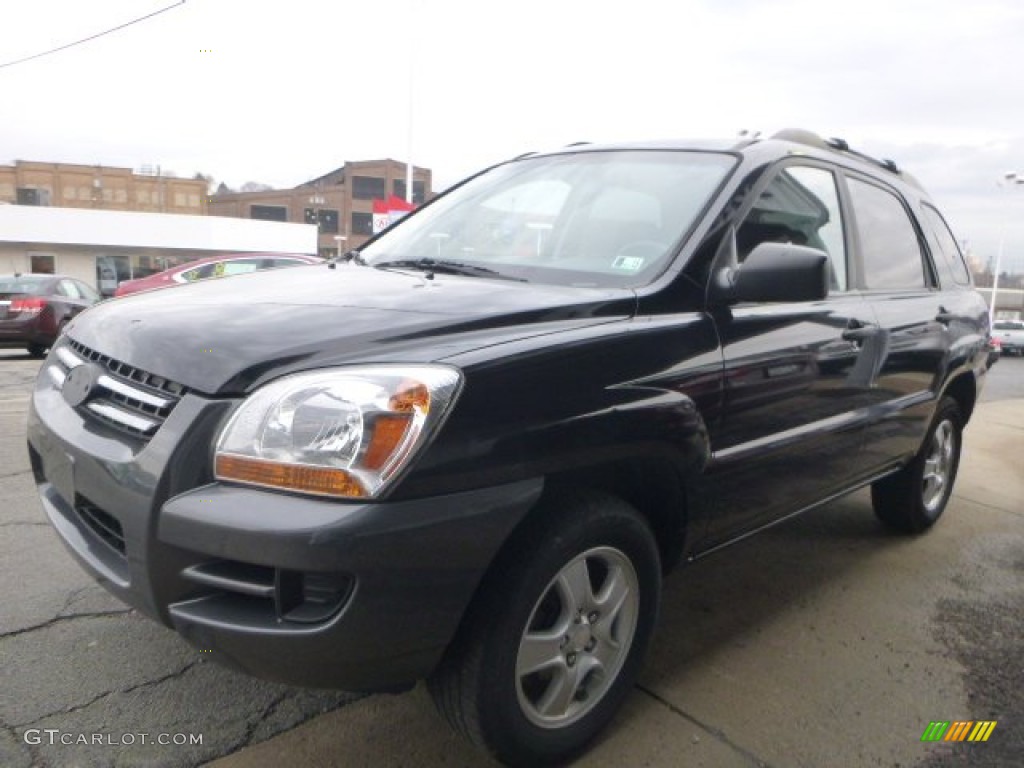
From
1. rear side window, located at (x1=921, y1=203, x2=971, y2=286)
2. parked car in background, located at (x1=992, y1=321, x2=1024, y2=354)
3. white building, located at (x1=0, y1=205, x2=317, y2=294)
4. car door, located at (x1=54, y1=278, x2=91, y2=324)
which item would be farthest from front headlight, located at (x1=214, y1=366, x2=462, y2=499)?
white building, located at (x1=0, y1=205, x2=317, y2=294)

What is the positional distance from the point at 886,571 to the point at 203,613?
324 cm

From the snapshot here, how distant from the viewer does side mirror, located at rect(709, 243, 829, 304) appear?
2373mm

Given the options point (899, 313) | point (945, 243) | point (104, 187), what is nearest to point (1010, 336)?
point (945, 243)

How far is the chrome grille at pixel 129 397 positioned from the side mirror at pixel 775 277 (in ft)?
5.20

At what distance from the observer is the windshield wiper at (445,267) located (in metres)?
2.63

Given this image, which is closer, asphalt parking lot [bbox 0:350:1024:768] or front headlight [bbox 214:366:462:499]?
front headlight [bbox 214:366:462:499]

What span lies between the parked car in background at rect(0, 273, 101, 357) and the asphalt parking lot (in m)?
9.06

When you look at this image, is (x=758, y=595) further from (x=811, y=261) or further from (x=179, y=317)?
(x=179, y=317)

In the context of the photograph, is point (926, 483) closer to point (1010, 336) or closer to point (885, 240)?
point (885, 240)

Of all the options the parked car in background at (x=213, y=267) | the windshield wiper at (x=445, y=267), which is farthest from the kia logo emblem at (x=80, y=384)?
the parked car in background at (x=213, y=267)

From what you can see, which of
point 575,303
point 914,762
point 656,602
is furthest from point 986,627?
point 575,303

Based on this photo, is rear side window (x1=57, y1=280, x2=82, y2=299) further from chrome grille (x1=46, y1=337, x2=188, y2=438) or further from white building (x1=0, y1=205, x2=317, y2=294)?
white building (x1=0, y1=205, x2=317, y2=294)

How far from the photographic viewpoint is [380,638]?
1692 millimetres

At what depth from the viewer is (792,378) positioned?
2.74 m
